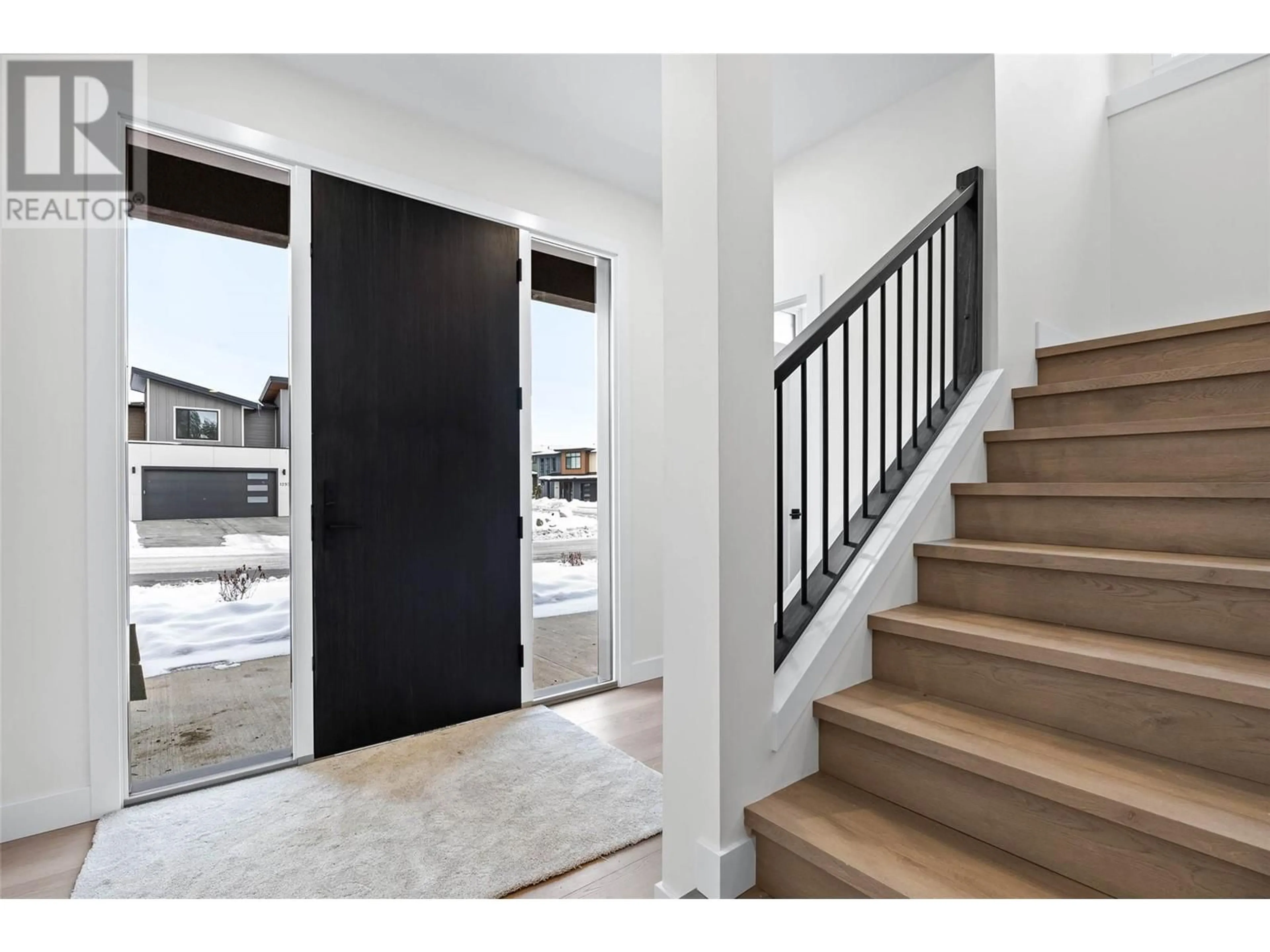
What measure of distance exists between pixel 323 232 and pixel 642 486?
1.96 metres

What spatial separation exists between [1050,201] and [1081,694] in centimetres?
230

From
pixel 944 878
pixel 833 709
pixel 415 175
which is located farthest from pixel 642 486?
pixel 944 878

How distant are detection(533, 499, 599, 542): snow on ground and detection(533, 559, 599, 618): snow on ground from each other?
146mm

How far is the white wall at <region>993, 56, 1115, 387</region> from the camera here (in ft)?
8.20

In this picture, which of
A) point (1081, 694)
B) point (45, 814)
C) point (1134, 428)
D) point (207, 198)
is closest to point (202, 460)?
point (207, 198)

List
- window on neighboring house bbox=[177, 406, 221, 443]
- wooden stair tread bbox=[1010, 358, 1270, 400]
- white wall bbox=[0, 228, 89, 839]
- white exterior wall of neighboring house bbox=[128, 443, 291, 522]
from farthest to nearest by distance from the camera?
window on neighboring house bbox=[177, 406, 221, 443] < white exterior wall of neighboring house bbox=[128, 443, 291, 522] < white wall bbox=[0, 228, 89, 839] < wooden stair tread bbox=[1010, 358, 1270, 400]

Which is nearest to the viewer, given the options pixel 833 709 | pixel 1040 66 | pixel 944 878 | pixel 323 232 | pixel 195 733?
pixel 944 878

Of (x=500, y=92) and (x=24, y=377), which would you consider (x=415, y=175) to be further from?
(x=24, y=377)

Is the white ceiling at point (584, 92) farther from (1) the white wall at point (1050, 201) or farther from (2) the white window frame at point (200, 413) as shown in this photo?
(2) the white window frame at point (200, 413)

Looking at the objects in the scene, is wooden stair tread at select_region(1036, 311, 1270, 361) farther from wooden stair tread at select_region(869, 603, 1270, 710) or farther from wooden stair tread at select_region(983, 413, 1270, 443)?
wooden stair tread at select_region(869, 603, 1270, 710)

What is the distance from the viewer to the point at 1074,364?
8.14ft

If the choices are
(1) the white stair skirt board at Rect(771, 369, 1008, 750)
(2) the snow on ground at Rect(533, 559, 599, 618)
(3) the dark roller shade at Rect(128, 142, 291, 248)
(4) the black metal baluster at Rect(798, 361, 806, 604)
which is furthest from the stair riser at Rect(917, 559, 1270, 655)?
(3) the dark roller shade at Rect(128, 142, 291, 248)

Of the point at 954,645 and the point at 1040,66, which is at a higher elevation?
the point at 1040,66

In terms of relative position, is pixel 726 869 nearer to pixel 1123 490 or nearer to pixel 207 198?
pixel 1123 490
